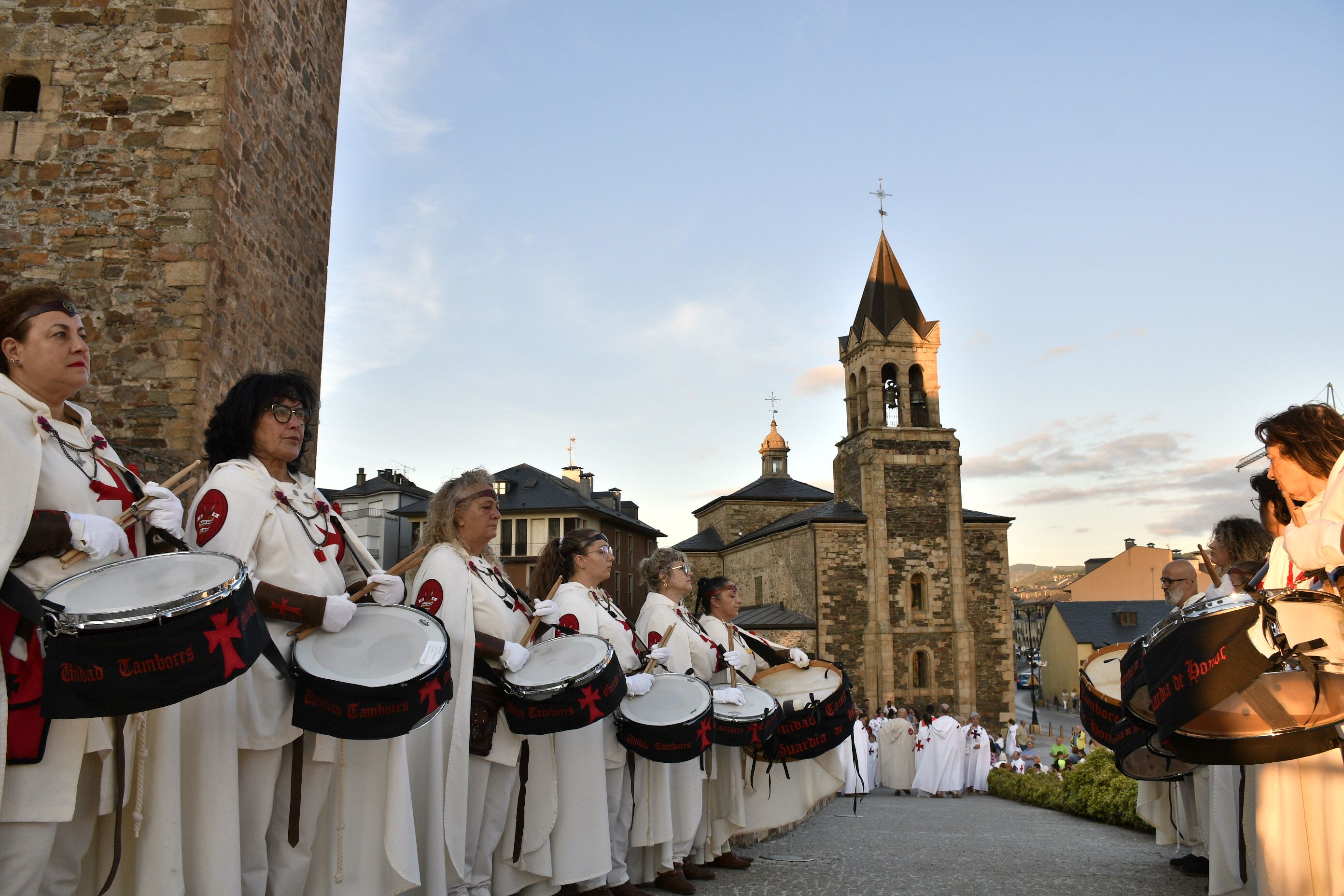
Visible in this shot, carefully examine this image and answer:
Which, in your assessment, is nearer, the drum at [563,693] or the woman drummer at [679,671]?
the drum at [563,693]

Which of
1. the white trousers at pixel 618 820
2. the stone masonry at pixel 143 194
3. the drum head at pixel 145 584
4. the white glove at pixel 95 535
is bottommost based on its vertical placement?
the white trousers at pixel 618 820

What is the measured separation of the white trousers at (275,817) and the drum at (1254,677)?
9.77ft

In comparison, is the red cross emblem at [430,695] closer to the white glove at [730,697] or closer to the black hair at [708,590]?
the white glove at [730,697]

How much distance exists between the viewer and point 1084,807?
31.3 feet

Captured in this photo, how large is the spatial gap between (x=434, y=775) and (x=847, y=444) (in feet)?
118

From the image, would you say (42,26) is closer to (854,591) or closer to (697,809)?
(697,809)

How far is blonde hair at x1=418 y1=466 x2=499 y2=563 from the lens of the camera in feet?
15.5

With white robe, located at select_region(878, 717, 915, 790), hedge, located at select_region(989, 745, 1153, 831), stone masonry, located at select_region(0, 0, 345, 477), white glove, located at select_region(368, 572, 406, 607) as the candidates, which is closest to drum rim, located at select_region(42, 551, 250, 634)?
white glove, located at select_region(368, 572, 406, 607)

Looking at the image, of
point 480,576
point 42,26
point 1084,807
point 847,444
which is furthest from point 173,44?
point 847,444

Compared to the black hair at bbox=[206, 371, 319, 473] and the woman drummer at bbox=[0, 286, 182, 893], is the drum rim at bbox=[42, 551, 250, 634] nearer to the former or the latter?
the woman drummer at bbox=[0, 286, 182, 893]

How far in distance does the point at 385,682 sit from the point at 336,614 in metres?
0.38

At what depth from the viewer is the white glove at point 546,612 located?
15.2 feet

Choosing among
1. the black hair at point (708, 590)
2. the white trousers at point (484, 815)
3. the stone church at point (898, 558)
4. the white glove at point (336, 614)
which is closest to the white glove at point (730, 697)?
the white trousers at point (484, 815)

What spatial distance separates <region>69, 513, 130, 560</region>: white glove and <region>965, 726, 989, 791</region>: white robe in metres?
17.8
